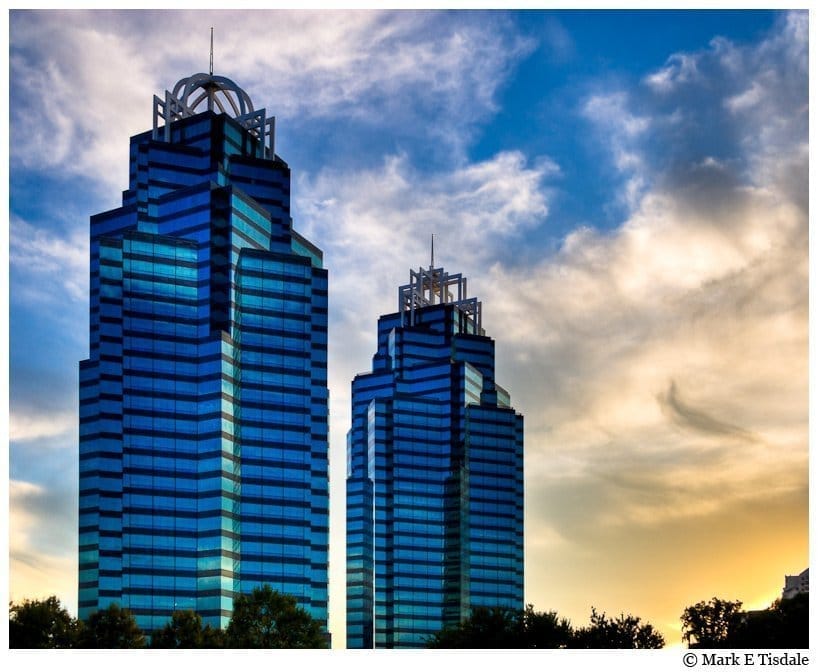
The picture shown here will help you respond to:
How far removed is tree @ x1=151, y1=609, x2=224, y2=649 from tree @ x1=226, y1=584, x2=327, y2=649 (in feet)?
9.14

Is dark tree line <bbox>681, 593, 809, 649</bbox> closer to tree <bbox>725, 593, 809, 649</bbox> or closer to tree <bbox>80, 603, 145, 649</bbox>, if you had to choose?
tree <bbox>725, 593, 809, 649</bbox>

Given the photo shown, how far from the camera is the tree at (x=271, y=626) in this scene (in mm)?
178375

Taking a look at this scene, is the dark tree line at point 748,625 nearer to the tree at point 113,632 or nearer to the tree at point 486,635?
the tree at point 486,635

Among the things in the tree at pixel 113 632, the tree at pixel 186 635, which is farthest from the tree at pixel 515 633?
the tree at pixel 113 632

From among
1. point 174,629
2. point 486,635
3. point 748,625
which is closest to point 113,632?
point 174,629

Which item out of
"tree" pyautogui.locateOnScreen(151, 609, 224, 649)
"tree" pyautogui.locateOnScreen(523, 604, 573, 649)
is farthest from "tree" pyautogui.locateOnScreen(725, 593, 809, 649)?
"tree" pyautogui.locateOnScreen(151, 609, 224, 649)

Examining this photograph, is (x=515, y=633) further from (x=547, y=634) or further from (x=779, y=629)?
(x=779, y=629)

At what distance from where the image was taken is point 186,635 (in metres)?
174

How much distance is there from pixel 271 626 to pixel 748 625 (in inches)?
2477

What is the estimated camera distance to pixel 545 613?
602 ft

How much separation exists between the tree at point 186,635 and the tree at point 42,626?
47.7 ft
